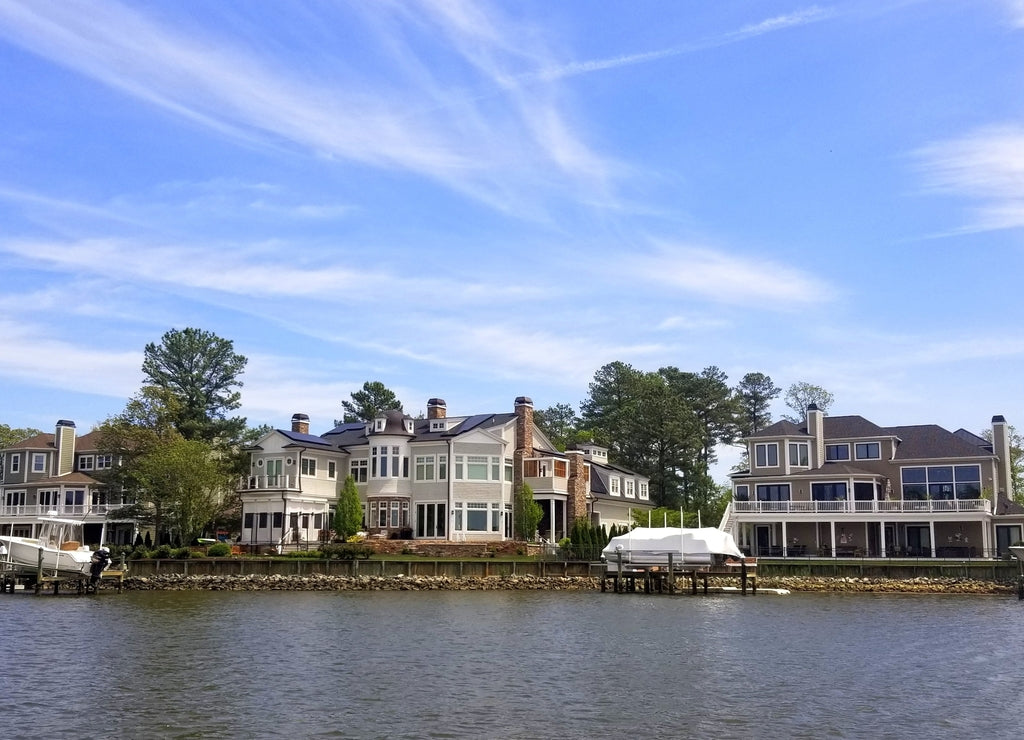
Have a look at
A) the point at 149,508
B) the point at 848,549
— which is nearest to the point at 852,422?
the point at 848,549

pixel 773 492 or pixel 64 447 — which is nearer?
pixel 773 492

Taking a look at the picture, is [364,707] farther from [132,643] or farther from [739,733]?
[132,643]

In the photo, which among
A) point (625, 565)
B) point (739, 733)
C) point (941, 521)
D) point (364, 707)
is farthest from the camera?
point (941, 521)

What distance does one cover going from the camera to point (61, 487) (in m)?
75.6

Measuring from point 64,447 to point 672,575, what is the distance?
49884mm

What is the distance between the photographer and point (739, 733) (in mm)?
19938

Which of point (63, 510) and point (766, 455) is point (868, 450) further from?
point (63, 510)

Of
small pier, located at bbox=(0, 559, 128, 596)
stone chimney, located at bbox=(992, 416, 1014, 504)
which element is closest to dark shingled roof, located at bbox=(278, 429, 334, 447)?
small pier, located at bbox=(0, 559, 128, 596)

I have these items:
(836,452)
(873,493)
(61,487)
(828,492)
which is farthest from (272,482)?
(873,493)

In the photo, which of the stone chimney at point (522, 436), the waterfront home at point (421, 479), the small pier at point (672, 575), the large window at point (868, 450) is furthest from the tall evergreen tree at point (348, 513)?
the large window at point (868, 450)

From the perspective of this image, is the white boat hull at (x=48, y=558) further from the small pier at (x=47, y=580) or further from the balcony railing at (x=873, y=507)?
the balcony railing at (x=873, y=507)

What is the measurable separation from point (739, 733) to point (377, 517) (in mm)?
46399

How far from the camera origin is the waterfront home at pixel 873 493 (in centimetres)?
5975

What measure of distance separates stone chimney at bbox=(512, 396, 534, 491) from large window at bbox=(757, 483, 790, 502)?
14.5 m
